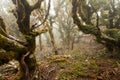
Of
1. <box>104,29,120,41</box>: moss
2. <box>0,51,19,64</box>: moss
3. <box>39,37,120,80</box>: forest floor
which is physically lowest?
<box>39,37,120,80</box>: forest floor

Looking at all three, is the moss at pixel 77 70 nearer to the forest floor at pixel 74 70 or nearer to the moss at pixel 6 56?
the forest floor at pixel 74 70

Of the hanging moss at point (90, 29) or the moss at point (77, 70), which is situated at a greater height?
the hanging moss at point (90, 29)

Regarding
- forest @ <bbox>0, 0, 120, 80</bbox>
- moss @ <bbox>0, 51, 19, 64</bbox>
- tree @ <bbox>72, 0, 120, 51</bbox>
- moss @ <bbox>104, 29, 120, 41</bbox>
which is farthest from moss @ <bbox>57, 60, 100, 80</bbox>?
moss @ <bbox>0, 51, 19, 64</bbox>

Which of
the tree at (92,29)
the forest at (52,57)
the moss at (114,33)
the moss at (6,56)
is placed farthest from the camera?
the moss at (114,33)

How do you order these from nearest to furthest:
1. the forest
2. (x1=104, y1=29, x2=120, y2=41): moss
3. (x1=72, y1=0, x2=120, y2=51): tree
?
the forest → (x1=72, y1=0, x2=120, y2=51): tree → (x1=104, y1=29, x2=120, y2=41): moss

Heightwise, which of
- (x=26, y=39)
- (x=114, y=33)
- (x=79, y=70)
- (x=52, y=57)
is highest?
(x=26, y=39)

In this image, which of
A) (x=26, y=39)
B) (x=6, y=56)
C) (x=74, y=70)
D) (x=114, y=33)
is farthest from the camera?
(x=114, y=33)

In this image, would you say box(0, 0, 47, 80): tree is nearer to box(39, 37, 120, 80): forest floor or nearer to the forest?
the forest

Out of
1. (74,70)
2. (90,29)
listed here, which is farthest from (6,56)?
(90,29)

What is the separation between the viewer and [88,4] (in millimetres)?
10938

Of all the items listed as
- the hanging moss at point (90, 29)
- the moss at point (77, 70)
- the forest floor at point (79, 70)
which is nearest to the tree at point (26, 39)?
the forest floor at point (79, 70)

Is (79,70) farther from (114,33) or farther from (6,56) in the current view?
(6,56)

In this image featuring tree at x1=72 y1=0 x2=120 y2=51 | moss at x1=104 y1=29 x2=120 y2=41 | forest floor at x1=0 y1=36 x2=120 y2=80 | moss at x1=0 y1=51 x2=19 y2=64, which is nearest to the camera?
moss at x1=0 y1=51 x2=19 y2=64

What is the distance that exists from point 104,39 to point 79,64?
7.73ft
